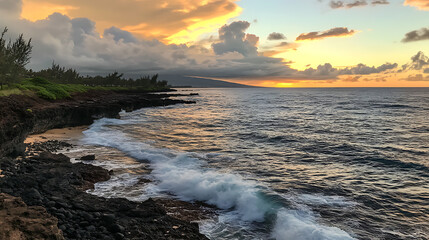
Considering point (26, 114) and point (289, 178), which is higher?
point (26, 114)

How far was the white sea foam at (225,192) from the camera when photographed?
8.61m

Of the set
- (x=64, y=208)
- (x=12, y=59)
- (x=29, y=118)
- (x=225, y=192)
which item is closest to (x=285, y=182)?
(x=225, y=192)

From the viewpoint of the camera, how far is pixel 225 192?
457 inches

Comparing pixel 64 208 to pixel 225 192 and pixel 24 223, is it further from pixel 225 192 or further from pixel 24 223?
pixel 225 192

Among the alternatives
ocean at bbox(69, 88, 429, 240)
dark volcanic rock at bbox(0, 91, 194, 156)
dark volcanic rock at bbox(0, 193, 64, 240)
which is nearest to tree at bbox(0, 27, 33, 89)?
dark volcanic rock at bbox(0, 91, 194, 156)

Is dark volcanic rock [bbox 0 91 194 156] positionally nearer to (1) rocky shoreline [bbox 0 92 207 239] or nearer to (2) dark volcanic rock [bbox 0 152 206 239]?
(1) rocky shoreline [bbox 0 92 207 239]

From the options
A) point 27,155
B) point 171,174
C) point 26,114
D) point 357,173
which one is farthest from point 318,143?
point 26,114

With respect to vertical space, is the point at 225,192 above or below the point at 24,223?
below

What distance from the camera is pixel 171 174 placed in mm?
14016

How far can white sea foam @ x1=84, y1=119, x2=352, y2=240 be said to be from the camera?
8.61 metres

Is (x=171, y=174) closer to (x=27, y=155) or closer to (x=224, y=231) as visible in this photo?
(x=224, y=231)

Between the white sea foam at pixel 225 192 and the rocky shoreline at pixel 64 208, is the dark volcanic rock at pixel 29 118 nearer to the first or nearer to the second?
the rocky shoreline at pixel 64 208

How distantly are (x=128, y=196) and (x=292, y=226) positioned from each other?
6666 mm

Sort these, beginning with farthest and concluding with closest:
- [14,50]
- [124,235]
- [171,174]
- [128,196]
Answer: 1. [14,50]
2. [171,174]
3. [128,196]
4. [124,235]
